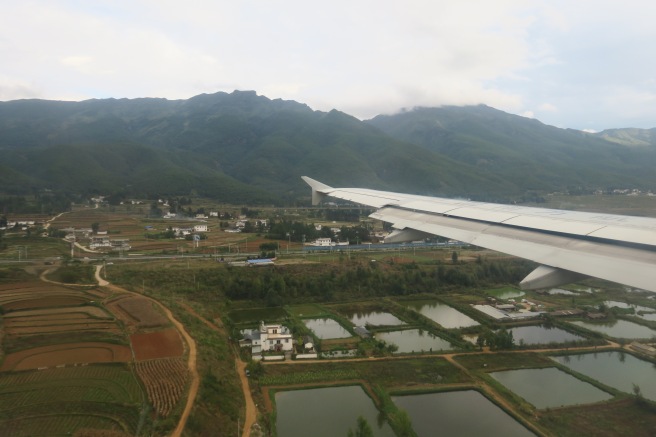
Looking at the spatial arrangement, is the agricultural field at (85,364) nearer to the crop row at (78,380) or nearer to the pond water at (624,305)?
the crop row at (78,380)

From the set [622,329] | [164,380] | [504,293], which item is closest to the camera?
[164,380]

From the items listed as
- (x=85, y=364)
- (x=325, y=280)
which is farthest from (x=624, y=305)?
(x=85, y=364)

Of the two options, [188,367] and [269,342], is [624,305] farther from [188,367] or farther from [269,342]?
[188,367]

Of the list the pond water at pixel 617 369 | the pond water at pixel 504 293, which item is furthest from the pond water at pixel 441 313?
the pond water at pixel 617 369

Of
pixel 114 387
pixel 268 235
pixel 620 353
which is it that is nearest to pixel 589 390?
pixel 620 353

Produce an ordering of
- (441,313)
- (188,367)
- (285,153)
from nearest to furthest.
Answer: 1. (188,367)
2. (441,313)
3. (285,153)

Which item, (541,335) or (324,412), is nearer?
(324,412)

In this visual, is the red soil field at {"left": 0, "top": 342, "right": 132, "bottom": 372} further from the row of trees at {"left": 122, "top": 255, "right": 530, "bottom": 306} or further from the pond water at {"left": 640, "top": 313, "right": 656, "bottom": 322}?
the pond water at {"left": 640, "top": 313, "right": 656, "bottom": 322}

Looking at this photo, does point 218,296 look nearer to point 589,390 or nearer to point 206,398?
point 206,398
